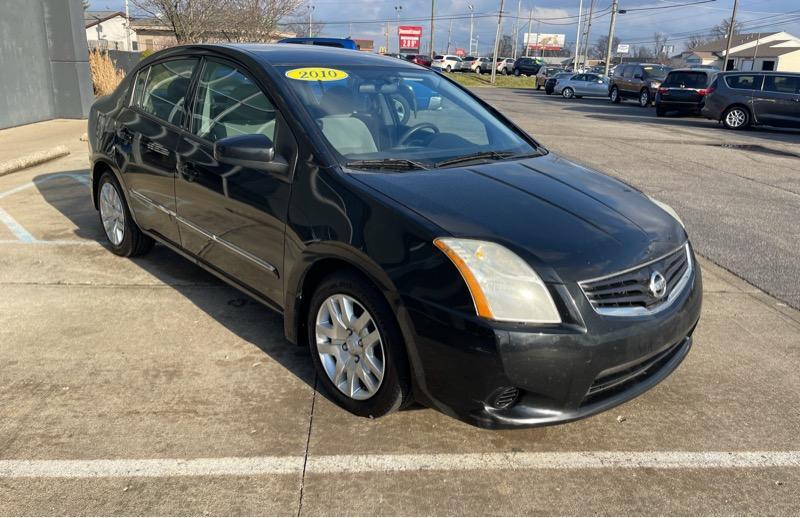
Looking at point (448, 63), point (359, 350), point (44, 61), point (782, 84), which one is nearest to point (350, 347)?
point (359, 350)

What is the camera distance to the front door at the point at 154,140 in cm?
427

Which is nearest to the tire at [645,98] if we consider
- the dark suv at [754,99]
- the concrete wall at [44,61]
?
the dark suv at [754,99]

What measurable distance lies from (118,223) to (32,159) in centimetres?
477

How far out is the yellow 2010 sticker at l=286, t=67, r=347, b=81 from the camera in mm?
3674

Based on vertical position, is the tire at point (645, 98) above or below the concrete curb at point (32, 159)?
above

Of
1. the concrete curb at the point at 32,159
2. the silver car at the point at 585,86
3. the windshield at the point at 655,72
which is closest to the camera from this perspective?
the concrete curb at the point at 32,159

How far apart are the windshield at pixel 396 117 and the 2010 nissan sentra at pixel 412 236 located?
15 mm

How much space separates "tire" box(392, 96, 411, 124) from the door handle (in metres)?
1.27

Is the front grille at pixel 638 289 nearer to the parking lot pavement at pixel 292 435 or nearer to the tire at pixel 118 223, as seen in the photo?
the parking lot pavement at pixel 292 435

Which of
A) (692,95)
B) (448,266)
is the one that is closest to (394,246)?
(448,266)

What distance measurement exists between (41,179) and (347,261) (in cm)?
689

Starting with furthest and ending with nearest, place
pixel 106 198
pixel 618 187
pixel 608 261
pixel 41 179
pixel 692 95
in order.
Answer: pixel 692 95
pixel 41 179
pixel 106 198
pixel 618 187
pixel 608 261

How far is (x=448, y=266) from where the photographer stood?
260 cm

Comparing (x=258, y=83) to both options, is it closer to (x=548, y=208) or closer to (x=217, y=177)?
(x=217, y=177)
